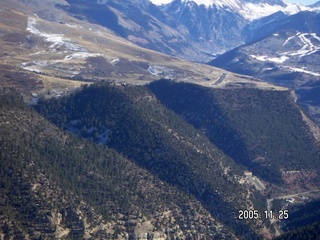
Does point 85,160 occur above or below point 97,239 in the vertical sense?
above

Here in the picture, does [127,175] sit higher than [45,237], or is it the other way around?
[127,175]

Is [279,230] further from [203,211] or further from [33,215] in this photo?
[33,215]

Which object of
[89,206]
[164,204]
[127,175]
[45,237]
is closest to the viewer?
[45,237]

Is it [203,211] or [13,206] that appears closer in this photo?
[13,206]

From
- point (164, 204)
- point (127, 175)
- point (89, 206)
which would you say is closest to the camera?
point (89, 206)

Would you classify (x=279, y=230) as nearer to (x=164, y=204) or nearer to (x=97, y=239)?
(x=164, y=204)

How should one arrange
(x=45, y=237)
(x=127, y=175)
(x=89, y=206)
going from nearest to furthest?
(x=45, y=237) → (x=89, y=206) → (x=127, y=175)

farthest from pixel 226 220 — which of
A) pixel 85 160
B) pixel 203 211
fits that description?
pixel 85 160

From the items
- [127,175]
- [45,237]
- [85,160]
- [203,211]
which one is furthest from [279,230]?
[45,237]

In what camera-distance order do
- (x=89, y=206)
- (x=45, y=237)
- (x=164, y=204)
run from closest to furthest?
(x=45, y=237), (x=89, y=206), (x=164, y=204)
